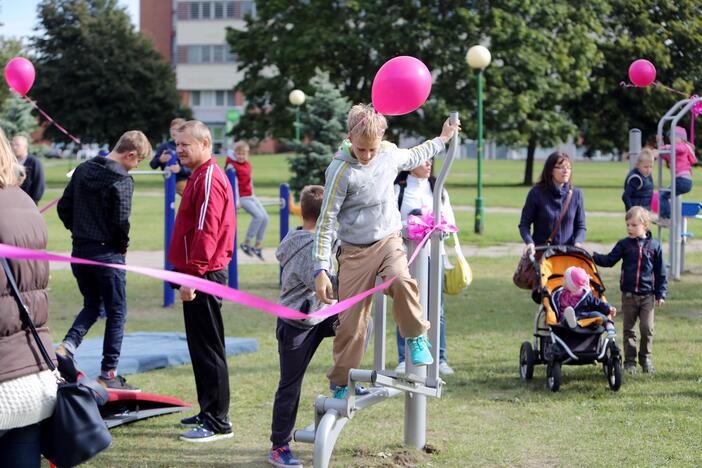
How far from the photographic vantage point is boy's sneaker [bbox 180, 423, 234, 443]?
6379 mm

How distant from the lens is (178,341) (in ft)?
31.2

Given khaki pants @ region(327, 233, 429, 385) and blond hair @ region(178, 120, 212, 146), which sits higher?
blond hair @ region(178, 120, 212, 146)

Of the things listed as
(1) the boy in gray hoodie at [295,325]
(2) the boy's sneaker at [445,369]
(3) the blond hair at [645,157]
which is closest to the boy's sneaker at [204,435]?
(1) the boy in gray hoodie at [295,325]

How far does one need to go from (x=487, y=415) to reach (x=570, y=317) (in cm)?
116

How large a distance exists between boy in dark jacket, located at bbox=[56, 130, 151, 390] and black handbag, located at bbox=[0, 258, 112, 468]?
373 cm

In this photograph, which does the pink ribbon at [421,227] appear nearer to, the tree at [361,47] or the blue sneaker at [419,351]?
the blue sneaker at [419,351]

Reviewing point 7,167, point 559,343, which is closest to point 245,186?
point 559,343

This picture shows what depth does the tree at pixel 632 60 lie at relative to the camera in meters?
44.0

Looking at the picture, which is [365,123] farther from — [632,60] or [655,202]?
[632,60]

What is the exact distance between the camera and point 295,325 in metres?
A: 5.77

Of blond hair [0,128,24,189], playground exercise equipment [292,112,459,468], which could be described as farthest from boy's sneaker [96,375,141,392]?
blond hair [0,128,24,189]

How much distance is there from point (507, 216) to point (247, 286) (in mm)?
15303

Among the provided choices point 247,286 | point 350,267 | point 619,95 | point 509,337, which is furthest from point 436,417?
point 619,95

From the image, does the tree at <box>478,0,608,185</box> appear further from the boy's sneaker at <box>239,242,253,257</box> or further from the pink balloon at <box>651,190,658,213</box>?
the boy's sneaker at <box>239,242,253,257</box>
